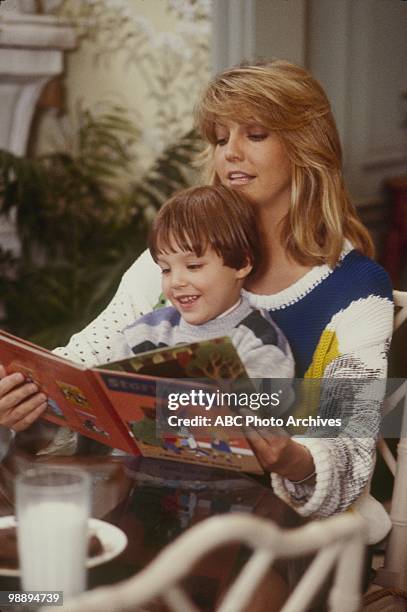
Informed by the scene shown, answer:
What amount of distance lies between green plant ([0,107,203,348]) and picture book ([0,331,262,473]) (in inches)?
31.6

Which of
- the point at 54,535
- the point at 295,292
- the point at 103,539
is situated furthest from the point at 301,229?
the point at 54,535

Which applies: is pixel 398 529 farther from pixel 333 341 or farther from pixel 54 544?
pixel 54 544

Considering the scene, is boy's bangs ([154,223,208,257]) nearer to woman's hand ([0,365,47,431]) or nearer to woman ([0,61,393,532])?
woman ([0,61,393,532])

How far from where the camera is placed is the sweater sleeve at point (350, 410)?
107 centimetres

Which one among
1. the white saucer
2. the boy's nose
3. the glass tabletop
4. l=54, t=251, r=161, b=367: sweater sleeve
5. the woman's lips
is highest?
the woman's lips

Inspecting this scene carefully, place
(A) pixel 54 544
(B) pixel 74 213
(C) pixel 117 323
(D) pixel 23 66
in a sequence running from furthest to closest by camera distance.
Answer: (B) pixel 74 213, (D) pixel 23 66, (C) pixel 117 323, (A) pixel 54 544

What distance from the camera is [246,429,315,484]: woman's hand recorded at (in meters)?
0.99

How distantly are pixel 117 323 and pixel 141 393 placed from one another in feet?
1.04

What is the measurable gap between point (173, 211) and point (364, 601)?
520mm

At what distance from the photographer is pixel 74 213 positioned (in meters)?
2.09

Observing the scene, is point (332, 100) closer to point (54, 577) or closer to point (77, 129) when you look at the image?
point (54, 577)

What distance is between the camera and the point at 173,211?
1134 mm

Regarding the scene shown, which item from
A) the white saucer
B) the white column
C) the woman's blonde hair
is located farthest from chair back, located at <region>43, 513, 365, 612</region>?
the white column

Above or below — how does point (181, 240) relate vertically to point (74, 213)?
above
